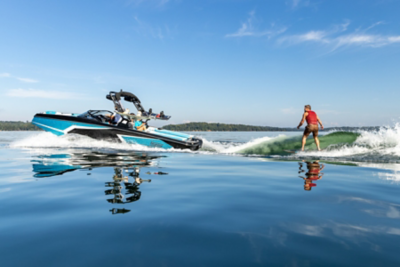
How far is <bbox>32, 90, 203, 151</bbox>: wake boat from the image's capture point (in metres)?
16.9

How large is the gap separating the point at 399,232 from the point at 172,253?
8.66ft

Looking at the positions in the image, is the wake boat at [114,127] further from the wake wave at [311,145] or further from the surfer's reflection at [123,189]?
the surfer's reflection at [123,189]

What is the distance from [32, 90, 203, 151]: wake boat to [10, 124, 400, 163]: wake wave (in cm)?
42

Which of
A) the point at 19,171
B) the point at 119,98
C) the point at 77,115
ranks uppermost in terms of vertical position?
the point at 119,98

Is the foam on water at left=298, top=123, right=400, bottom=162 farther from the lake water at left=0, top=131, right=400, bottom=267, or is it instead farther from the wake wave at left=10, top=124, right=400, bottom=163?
the lake water at left=0, top=131, right=400, bottom=267

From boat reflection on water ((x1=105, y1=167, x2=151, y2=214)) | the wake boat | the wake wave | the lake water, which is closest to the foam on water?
the wake wave

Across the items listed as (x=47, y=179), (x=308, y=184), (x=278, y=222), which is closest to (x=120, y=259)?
(x=278, y=222)

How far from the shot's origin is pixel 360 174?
25.0ft

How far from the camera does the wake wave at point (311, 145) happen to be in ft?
42.3

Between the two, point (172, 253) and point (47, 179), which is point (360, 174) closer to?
point (172, 253)

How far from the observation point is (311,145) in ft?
55.5

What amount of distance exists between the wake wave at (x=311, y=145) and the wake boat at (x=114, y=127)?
421 millimetres

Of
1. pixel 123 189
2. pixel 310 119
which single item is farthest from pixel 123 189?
pixel 310 119

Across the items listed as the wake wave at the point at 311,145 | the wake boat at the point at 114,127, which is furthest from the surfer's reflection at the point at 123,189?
the wake boat at the point at 114,127
